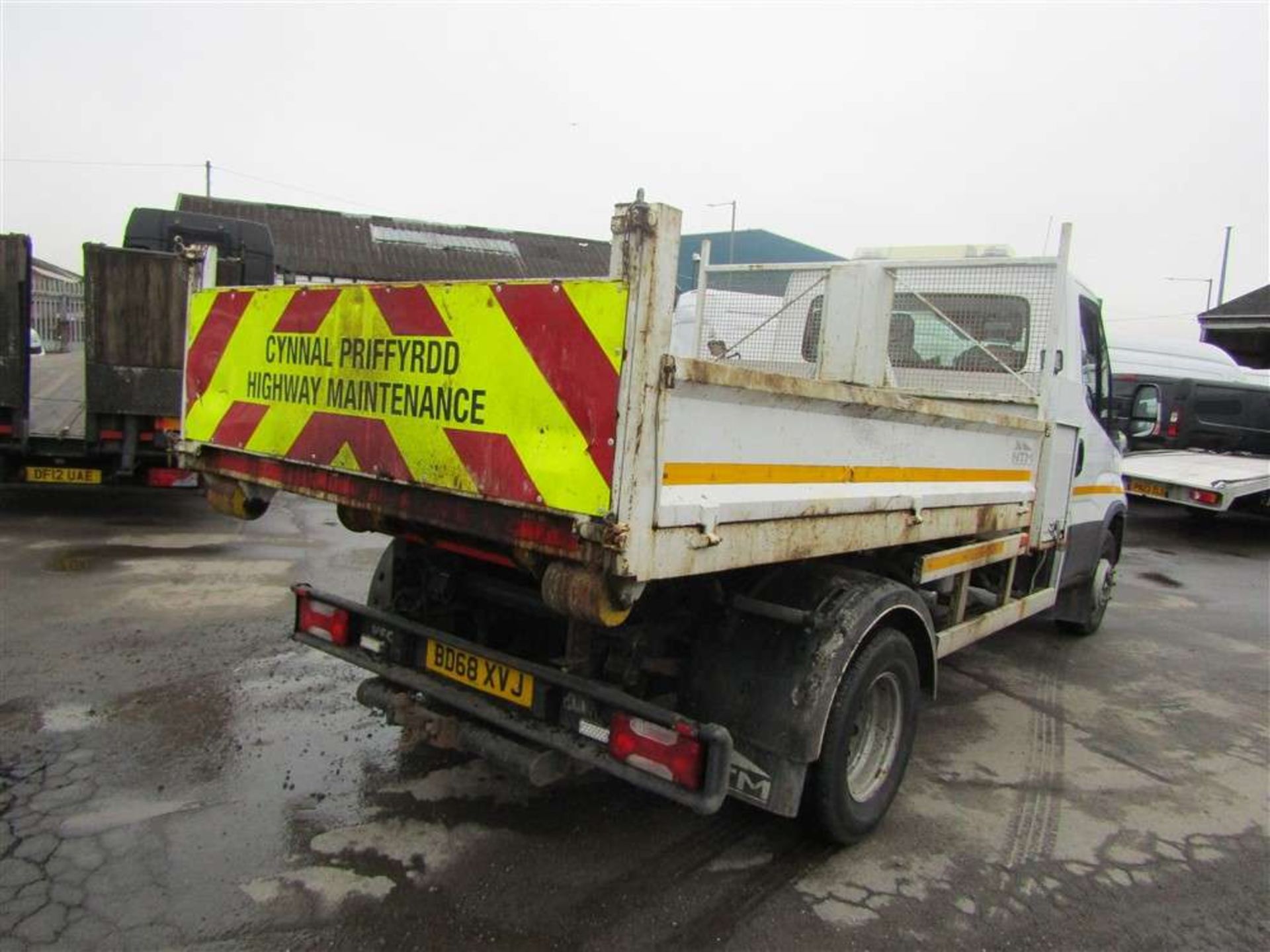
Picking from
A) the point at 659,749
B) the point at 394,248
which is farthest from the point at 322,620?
the point at 394,248

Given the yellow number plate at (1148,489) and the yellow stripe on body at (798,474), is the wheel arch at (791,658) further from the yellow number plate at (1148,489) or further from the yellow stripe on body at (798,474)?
the yellow number plate at (1148,489)

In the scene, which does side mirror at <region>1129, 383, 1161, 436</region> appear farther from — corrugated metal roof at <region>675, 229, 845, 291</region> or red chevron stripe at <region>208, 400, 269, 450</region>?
corrugated metal roof at <region>675, 229, 845, 291</region>

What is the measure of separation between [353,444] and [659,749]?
1.51m

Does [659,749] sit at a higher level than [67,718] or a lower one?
higher

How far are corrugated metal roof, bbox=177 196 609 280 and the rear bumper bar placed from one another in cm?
2284

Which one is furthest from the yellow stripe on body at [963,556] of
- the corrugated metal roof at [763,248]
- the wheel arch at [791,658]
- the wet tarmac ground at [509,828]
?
the corrugated metal roof at [763,248]

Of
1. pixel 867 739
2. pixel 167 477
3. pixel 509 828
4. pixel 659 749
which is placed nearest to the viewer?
pixel 659 749

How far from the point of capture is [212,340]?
385 cm

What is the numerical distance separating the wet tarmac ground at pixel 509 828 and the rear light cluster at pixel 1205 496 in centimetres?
662

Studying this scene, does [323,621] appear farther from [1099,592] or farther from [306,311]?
[1099,592]

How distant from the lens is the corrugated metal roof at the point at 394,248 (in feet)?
87.4

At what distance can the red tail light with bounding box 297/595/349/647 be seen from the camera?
3.69 m

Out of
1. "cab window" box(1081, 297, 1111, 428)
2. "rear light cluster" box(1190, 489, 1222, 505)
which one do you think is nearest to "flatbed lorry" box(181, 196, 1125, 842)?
"cab window" box(1081, 297, 1111, 428)

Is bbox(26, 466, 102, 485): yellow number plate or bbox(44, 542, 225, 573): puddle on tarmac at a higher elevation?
bbox(26, 466, 102, 485): yellow number plate
